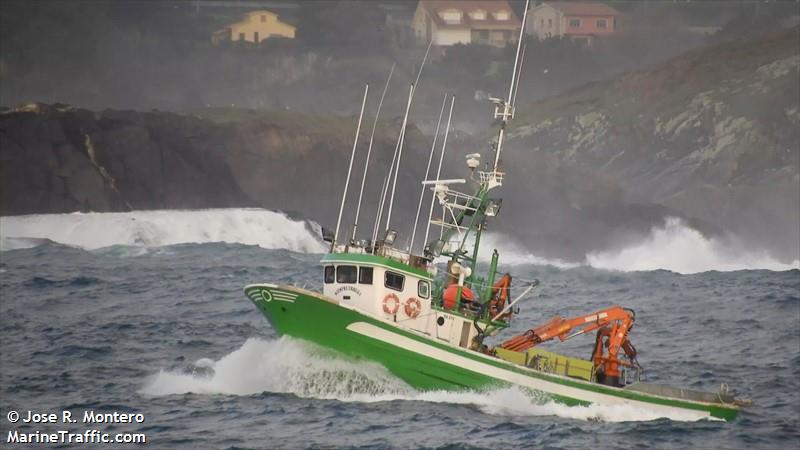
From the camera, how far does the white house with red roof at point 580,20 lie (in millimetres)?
132875

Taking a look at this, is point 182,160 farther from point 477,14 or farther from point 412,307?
point 477,14

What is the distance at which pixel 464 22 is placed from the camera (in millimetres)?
132500

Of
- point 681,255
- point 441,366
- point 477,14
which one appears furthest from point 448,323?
point 477,14

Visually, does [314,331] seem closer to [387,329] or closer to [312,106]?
[387,329]

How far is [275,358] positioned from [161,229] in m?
37.6

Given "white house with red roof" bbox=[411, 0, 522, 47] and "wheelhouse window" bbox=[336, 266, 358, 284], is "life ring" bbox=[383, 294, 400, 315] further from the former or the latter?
"white house with red roof" bbox=[411, 0, 522, 47]

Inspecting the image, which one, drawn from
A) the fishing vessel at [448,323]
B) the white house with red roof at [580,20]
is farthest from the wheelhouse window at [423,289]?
the white house with red roof at [580,20]

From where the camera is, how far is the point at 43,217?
7031cm

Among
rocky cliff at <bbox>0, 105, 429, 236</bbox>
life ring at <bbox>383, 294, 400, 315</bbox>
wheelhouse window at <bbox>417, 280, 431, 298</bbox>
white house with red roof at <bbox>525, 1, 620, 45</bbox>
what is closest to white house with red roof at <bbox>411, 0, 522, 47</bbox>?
white house with red roof at <bbox>525, 1, 620, 45</bbox>

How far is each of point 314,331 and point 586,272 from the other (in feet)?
131

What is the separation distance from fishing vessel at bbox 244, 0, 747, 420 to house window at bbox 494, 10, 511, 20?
97018mm

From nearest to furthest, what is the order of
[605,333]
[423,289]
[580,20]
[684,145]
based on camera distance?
1. [423,289]
2. [605,333]
3. [684,145]
4. [580,20]

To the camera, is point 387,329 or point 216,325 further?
point 216,325

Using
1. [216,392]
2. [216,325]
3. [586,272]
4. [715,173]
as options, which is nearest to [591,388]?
[216,392]
